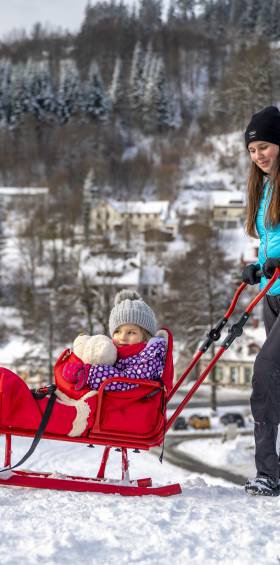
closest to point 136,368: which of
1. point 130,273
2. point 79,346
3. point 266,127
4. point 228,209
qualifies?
point 79,346

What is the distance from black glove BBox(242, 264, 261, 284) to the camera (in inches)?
172

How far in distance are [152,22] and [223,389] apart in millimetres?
105827

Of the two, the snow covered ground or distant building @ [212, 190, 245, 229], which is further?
distant building @ [212, 190, 245, 229]

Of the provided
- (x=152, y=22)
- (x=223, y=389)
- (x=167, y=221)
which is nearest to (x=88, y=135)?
(x=167, y=221)

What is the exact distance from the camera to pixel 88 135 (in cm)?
9700

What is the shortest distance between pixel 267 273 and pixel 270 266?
7 cm

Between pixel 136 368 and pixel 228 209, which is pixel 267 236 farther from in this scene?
pixel 228 209

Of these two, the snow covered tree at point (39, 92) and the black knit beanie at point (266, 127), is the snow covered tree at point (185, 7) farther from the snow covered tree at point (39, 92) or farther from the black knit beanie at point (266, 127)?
the black knit beanie at point (266, 127)

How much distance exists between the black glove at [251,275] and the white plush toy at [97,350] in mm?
981

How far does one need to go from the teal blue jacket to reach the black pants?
1.25 feet

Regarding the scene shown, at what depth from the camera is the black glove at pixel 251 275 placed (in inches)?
172

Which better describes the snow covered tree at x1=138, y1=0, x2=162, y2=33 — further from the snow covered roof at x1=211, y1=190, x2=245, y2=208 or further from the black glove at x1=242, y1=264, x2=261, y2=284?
the black glove at x1=242, y1=264, x2=261, y2=284

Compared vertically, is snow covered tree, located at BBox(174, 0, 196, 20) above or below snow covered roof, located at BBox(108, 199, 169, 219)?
above

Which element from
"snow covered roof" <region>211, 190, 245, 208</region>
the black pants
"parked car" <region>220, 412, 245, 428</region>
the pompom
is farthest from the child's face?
"snow covered roof" <region>211, 190, 245, 208</region>
